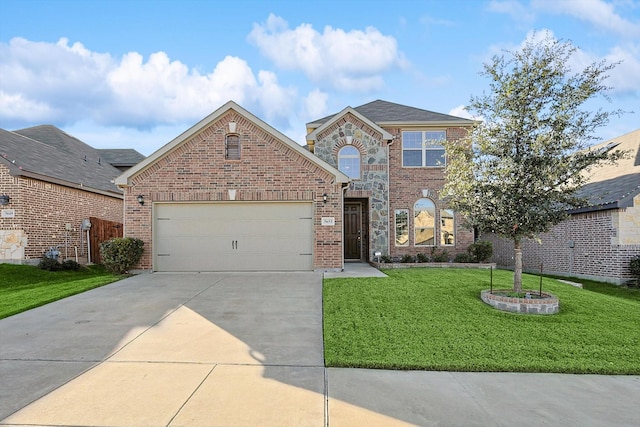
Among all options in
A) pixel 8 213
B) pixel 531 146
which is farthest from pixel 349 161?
pixel 8 213

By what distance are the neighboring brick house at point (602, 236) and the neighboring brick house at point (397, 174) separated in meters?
3.21

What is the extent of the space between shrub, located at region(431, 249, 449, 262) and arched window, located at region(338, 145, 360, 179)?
4.40 meters

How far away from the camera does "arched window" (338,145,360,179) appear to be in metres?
14.8

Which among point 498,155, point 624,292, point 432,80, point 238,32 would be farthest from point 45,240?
point 624,292

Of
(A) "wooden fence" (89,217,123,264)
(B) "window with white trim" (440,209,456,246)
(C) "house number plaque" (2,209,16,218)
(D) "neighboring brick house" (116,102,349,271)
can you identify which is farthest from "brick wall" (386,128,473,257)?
(C) "house number plaque" (2,209,16,218)

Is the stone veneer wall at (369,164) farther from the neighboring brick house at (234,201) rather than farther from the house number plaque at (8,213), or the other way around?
the house number plaque at (8,213)

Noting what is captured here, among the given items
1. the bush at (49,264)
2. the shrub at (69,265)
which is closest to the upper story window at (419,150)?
the shrub at (69,265)

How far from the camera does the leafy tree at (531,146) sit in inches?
284

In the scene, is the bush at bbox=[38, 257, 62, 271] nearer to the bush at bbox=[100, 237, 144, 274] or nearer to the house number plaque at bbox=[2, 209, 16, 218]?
the house number plaque at bbox=[2, 209, 16, 218]

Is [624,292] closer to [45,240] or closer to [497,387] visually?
[497,387]

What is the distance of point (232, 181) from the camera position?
11.7 m

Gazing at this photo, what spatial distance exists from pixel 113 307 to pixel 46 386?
3.69 meters

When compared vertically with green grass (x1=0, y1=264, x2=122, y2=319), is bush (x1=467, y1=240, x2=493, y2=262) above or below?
above

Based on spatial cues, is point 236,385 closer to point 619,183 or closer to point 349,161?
point 349,161
